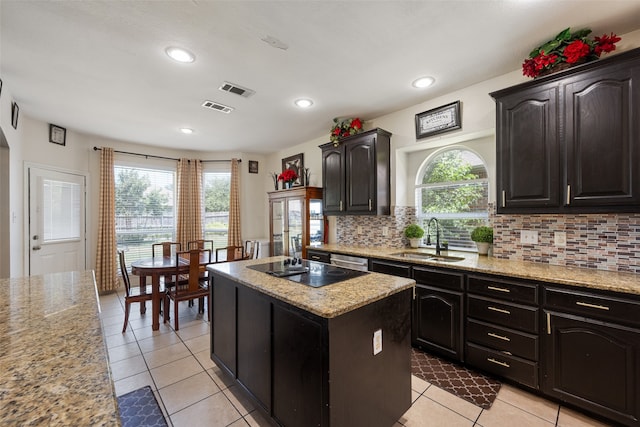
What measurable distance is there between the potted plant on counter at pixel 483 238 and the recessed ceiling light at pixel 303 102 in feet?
7.55

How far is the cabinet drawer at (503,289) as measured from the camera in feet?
6.42

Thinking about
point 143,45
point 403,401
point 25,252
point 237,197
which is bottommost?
point 403,401

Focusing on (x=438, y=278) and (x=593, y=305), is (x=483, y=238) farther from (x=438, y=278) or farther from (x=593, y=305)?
(x=593, y=305)

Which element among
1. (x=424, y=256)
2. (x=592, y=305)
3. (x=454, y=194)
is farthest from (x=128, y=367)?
(x=454, y=194)

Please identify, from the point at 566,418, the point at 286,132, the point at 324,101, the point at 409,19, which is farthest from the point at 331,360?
the point at 286,132

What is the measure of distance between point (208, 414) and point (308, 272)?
3.79 feet

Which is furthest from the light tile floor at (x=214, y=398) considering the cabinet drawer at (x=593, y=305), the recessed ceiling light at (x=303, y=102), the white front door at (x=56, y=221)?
the recessed ceiling light at (x=303, y=102)

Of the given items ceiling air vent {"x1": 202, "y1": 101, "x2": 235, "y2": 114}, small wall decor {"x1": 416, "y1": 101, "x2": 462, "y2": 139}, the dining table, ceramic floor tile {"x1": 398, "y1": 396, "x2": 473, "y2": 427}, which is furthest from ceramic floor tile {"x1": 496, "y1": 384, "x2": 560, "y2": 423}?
ceiling air vent {"x1": 202, "y1": 101, "x2": 235, "y2": 114}

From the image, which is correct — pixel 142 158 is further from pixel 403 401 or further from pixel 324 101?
pixel 403 401

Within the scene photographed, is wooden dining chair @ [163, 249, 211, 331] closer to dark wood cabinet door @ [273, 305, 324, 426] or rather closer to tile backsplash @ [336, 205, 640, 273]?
dark wood cabinet door @ [273, 305, 324, 426]

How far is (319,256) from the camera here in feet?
12.2

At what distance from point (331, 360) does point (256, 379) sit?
781mm

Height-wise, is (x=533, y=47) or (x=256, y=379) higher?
(x=533, y=47)

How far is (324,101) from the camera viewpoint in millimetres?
3121
